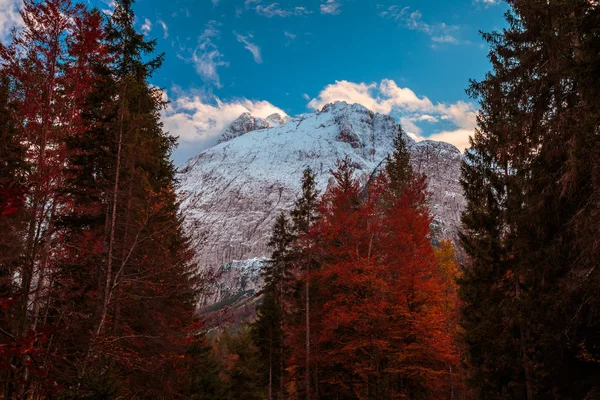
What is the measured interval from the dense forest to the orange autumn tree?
128 mm

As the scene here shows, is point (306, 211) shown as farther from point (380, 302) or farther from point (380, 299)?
point (380, 302)

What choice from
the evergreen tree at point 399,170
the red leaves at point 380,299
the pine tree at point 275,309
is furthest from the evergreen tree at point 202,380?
the evergreen tree at point 399,170

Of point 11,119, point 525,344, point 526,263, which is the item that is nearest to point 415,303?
point 525,344

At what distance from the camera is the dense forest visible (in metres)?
8.61

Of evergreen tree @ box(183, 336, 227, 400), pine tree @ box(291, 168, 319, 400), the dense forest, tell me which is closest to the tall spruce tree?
the dense forest

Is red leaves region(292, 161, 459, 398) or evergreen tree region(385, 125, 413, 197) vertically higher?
evergreen tree region(385, 125, 413, 197)

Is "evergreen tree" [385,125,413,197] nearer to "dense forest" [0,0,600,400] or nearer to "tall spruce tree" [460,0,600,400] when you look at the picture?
"dense forest" [0,0,600,400]

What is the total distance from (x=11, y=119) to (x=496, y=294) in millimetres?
19065

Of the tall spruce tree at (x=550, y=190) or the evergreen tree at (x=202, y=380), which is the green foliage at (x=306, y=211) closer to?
the tall spruce tree at (x=550, y=190)

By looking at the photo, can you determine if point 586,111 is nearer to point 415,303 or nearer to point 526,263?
point 526,263

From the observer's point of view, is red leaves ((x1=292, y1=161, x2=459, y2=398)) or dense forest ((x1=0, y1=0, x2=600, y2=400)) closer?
dense forest ((x1=0, y1=0, x2=600, y2=400))

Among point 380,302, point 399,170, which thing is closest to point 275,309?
point 380,302

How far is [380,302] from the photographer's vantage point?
707 inches

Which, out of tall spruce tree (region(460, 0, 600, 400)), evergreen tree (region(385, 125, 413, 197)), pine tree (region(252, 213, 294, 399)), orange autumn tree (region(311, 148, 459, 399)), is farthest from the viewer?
evergreen tree (region(385, 125, 413, 197))
